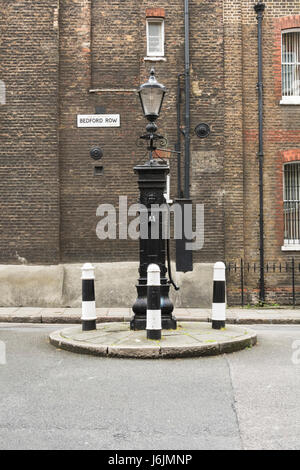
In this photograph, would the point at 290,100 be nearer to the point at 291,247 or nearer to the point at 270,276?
the point at 291,247

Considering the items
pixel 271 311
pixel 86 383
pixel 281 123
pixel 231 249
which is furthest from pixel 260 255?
pixel 86 383

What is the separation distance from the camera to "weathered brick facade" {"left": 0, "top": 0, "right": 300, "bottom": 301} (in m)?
13.3

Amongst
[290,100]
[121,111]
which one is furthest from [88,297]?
[290,100]

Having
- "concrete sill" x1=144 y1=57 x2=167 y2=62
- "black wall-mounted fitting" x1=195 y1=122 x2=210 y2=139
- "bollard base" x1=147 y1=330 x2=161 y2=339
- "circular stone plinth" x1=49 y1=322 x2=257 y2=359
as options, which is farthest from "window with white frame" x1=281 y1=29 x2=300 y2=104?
"bollard base" x1=147 y1=330 x2=161 y2=339

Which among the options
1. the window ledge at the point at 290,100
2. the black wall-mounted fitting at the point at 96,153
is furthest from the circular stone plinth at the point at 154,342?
the window ledge at the point at 290,100

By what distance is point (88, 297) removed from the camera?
8117 mm

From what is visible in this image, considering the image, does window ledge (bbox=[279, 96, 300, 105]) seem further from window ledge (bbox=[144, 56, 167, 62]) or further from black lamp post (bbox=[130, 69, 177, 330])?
black lamp post (bbox=[130, 69, 177, 330])

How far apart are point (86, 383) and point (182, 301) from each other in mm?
7688

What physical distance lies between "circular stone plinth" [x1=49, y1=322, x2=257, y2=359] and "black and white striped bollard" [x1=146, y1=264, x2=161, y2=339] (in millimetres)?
135

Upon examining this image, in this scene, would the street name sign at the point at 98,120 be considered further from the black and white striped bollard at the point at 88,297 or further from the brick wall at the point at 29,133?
the black and white striped bollard at the point at 88,297

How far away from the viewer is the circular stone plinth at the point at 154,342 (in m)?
6.91

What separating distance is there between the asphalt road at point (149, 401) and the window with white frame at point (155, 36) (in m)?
9.01

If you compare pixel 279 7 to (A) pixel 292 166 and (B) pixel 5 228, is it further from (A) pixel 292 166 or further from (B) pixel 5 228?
(B) pixel 5 228

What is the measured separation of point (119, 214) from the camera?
13539 millimetres
